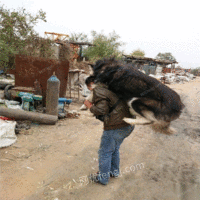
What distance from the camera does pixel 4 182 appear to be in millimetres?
2539

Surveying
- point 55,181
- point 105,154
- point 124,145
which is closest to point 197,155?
point 124,145


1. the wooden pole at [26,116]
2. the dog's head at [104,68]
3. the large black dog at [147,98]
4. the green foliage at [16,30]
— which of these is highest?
the green foliage at [16,30]

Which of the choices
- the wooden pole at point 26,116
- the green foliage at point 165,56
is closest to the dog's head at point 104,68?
the wooden pole at point 26,116

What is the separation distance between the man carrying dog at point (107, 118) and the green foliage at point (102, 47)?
17.3m

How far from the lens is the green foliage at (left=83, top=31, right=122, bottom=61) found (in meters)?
20.5

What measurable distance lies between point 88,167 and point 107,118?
1331 millimetres

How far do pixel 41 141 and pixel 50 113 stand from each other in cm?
130

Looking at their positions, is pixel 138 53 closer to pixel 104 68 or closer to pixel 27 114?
pixel 27 114

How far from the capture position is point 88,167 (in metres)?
3.15

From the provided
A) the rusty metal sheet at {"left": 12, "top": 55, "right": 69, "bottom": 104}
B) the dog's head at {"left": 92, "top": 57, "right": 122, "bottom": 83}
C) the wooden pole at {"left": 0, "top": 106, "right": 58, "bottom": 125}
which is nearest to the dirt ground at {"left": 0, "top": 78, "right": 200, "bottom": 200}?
the wooden pole at {"left": 0, "top": 106, "right": 58, "bottom": 125}

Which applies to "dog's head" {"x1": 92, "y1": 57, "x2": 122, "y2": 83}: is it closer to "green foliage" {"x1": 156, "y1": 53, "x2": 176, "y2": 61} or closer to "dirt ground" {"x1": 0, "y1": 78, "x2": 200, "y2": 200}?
"dirt ground" {"x1": 0, "y1": 78, "x2": 200, "y2": 200}

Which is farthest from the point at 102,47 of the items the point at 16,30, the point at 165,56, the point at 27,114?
the point at 165,56

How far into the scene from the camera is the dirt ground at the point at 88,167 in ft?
8.14

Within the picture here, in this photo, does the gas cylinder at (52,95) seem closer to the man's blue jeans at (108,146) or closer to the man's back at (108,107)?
the man's blue jeans at (108,146)
